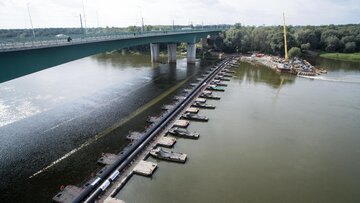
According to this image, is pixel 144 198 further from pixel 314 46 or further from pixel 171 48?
pixel 314 46

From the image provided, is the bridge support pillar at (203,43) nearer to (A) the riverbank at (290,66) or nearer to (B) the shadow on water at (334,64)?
(A) the riverbank at (290,66)

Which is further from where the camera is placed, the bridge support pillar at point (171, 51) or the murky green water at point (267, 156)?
the bridge support pillar at point (171, 51)

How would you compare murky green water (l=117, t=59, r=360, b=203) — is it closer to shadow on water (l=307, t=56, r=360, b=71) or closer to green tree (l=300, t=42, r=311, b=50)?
shadow on water (l=307, t=56, r=360, b=71)

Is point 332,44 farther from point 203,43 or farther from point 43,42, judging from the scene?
point 43,42

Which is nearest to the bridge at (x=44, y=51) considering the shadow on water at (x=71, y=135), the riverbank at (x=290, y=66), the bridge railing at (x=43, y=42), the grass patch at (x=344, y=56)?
the bridge railing at (x=43, y=42)

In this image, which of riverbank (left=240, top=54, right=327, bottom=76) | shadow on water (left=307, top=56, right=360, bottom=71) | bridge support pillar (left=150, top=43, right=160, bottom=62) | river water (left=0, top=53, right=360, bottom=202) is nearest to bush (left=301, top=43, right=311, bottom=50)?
shadow on water (left=307, top=56, right=360, bottom=71)

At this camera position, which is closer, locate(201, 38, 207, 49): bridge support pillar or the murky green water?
the murky green water

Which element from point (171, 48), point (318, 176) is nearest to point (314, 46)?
point (171, 48)
